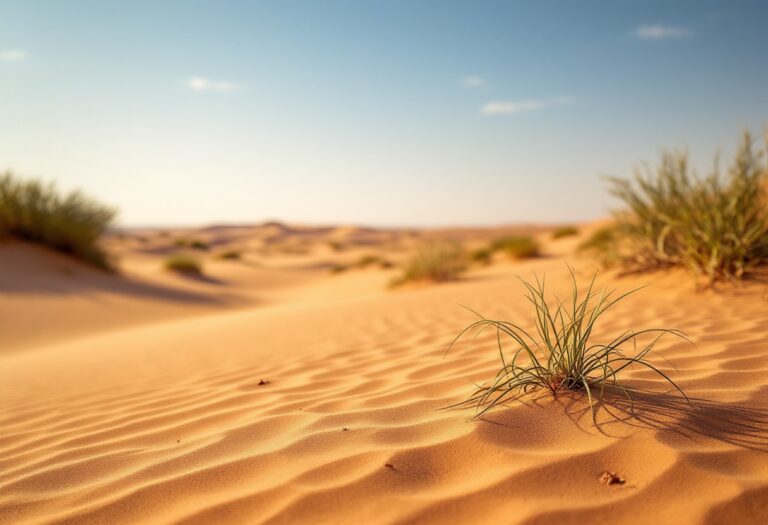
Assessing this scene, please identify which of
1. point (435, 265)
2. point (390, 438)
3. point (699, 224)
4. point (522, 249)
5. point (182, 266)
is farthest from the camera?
point (182, 266)

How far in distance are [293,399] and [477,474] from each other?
1370mm

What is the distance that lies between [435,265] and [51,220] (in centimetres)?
947

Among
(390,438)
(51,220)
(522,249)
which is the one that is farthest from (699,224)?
(51,220)

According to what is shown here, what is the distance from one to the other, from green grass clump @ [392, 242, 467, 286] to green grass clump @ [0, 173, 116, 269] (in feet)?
26.7

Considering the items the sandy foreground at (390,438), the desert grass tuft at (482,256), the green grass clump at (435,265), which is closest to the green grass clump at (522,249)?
the desert grass tuft at (482,256)

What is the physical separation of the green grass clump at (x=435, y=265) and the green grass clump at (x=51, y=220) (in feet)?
26.7

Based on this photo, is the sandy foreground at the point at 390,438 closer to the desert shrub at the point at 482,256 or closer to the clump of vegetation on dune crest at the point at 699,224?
the clump of vegetation on dune crest at the point at 699,224

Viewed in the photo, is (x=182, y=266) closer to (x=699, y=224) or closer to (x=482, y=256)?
(x=482, y=256)

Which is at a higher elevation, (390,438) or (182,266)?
(182,266)

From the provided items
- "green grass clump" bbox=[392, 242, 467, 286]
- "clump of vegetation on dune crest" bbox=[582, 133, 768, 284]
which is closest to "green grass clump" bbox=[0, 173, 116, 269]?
"green grass clump" bbox=[392, 242, 467, 286]

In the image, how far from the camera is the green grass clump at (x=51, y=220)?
41.3 feet

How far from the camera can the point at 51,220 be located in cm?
1282

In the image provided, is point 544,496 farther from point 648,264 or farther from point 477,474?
point 648,264

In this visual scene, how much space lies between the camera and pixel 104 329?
913 centimetres
